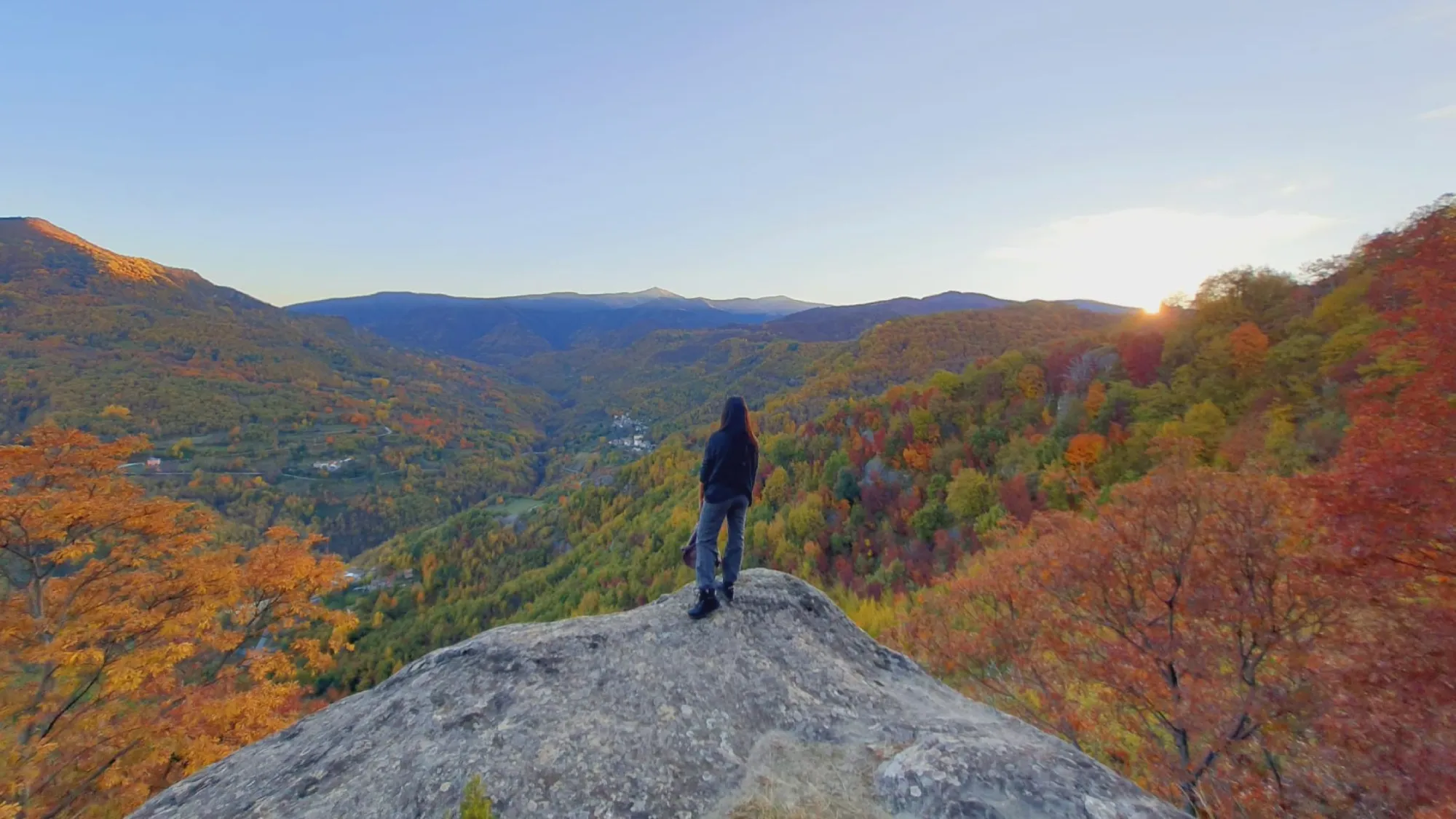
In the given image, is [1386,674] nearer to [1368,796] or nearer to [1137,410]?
[1368,796]

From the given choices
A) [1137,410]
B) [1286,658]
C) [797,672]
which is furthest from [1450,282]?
[1137,410]

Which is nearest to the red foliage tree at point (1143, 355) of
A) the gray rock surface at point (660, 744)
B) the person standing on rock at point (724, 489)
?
the gray rock surface at point (660, 744)

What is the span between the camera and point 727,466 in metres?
7.21

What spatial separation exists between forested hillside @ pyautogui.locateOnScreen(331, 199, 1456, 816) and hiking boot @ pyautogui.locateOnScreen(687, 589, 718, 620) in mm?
6567

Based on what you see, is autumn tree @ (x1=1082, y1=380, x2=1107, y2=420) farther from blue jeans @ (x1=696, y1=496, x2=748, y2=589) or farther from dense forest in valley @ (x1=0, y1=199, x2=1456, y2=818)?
blue jeans @ (x1=696, y1=496, x2=748, y2=589)

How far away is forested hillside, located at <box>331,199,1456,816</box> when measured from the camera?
262 inches

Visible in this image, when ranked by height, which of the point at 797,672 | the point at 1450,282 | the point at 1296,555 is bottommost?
the point at 797,672

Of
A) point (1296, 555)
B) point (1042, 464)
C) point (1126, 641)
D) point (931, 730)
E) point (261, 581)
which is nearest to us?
point (931, 730)

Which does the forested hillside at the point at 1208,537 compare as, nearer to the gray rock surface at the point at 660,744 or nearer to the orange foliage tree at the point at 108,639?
the gray rock surface at the point at 660,744

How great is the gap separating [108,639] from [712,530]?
672 inches

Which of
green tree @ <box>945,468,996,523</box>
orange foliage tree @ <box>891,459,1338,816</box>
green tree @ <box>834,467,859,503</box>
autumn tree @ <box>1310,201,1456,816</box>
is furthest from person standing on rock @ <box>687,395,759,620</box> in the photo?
green tree @ <box>834,467,859,503</box>

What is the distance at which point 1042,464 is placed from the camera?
35500mm

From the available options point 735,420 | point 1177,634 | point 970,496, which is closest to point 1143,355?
point 970,496

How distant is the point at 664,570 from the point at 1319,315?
49190 mm
